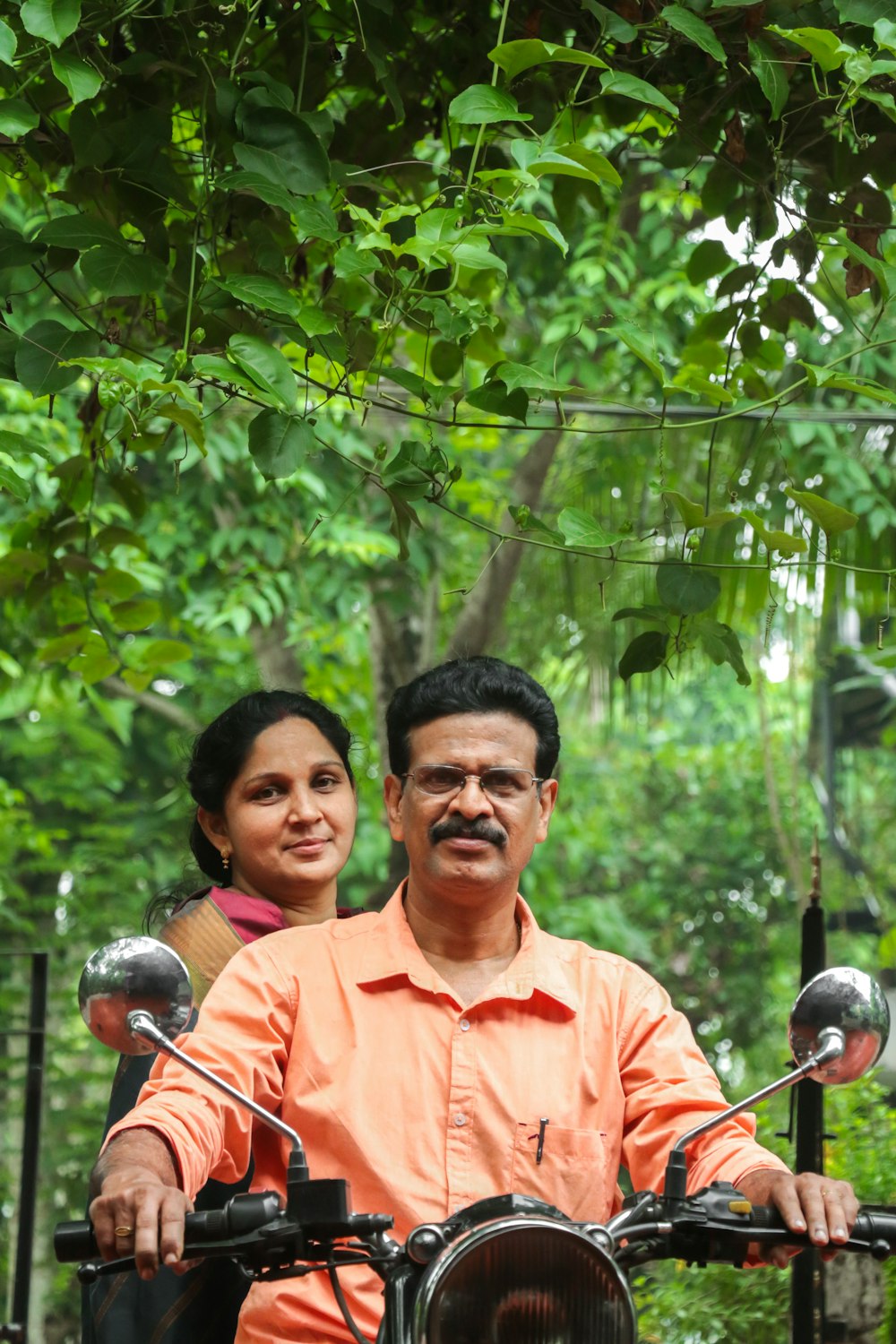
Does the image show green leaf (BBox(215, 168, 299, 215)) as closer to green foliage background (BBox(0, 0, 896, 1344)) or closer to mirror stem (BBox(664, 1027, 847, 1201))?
green foliage background (BBox(0, 0, 896, 1344))

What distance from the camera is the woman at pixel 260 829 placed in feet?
10.1

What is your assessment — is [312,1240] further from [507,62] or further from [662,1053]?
[507,62]

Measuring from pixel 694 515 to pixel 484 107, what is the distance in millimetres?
697

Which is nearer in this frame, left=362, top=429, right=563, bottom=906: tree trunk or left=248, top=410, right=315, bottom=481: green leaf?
left=248, top=410, right=315, bottom=481: green leaf

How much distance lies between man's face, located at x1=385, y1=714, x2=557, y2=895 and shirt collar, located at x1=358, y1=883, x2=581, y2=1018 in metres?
0.10

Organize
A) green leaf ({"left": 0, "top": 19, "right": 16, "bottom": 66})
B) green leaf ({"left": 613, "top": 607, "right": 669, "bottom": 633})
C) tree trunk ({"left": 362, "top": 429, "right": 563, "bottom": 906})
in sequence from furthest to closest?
tree trunk ({"left": 362, "top": 429, "right": 563, "bottom": 906})
green leaf ({"left": 613, "top": 607, "right": 669, "bottom": 633})
green leaf ({"left": 0, "top": 19, "right": 16, "bottom": 66})

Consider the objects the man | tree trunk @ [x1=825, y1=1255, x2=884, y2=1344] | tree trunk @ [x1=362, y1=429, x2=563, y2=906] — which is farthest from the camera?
tree trunk @ [x1=362, y1=429, x2=563, y2=906]

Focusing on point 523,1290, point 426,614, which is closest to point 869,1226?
point 523,1290

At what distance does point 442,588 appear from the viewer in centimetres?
834

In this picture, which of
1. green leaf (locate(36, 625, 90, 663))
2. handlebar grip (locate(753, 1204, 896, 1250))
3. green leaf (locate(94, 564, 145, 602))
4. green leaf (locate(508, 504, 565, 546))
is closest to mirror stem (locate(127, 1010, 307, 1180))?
handlebar grip (locate(753, 1204, 896, 1250))

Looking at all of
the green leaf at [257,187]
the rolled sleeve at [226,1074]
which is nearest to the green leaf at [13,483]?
the green leaf at [257,187]

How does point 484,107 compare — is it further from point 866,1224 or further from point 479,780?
point 866,1224

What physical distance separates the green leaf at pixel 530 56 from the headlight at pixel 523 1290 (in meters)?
1.53

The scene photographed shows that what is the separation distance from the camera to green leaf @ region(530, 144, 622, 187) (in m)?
2.24
